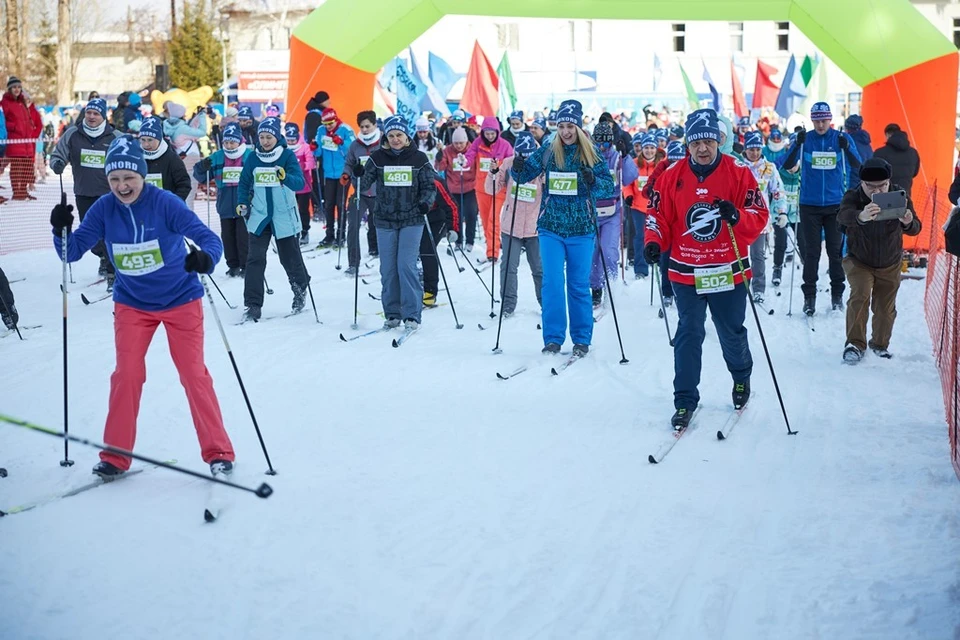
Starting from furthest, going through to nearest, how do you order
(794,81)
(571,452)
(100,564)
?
(794,81)
(571,452)
(100,564)

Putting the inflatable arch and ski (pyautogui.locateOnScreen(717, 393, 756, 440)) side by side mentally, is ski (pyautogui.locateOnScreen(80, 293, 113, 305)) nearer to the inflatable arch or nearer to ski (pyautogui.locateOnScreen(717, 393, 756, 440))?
the inflatable arch

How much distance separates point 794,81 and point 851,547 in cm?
2232

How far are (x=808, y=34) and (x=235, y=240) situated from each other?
9.08 m

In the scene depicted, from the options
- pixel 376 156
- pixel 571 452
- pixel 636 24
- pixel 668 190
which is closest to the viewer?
pixel 571 452

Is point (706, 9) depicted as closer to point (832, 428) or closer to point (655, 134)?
point (655, 134)

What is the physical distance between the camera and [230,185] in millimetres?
11789

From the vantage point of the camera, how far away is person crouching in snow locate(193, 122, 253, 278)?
11807 mm

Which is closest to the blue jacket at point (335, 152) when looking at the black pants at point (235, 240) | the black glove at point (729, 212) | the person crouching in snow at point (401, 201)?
the black pants at point (235, 240)

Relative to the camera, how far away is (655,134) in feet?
46.5

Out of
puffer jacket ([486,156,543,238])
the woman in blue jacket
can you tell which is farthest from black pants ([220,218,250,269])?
the woman in blue jacket

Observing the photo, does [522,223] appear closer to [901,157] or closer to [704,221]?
[704,221]

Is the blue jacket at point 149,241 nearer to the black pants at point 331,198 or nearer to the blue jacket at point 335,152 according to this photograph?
the blue jacket at point 335,152

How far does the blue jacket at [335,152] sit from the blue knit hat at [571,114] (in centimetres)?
688

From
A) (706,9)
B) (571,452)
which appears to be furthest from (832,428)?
(706,9)
